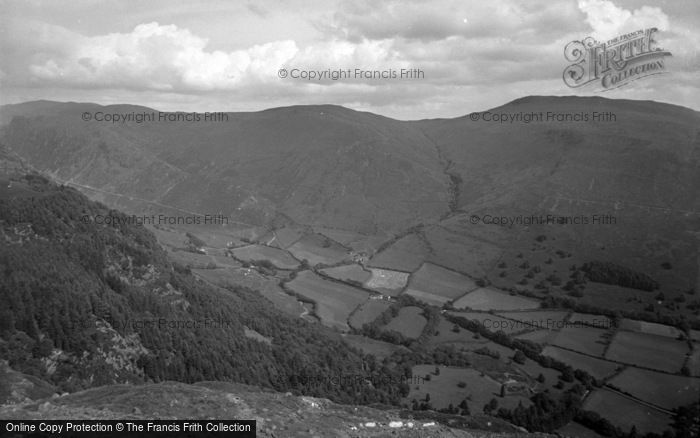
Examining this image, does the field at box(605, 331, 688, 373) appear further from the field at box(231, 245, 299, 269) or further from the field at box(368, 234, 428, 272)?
the field at box(231, 245, 299, 269)

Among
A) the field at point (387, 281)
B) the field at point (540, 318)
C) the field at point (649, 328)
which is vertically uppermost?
the field at point (387, 281)

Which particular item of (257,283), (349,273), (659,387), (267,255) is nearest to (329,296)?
(257,283)

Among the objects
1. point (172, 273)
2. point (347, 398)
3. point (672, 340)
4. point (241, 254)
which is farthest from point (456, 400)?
point (241, 254)

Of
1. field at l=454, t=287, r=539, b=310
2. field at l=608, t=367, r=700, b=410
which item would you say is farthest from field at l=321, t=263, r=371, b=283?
field at l=608, t=367, r=700, b=410

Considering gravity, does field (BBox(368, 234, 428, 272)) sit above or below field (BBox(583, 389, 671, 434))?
above

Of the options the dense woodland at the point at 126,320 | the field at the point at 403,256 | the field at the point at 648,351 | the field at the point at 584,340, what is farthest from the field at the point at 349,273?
the field at the point at 648,351

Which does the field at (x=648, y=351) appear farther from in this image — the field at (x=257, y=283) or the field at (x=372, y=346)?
the field at (x=257, y=283)
